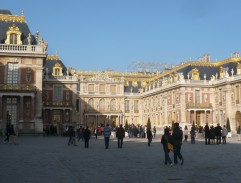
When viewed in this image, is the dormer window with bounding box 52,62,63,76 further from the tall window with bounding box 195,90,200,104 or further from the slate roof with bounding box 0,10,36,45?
the tall window with bounding box 195,90,200,104

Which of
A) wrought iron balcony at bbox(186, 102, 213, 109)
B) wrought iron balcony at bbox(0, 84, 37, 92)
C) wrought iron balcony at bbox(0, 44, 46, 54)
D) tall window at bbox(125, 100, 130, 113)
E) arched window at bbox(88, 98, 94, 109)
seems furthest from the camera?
tall window at bbox(125, 100, 130, 113)

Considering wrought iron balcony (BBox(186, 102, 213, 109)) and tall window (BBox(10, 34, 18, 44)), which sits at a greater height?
tall window (BBox(10, 34, 18, 44))

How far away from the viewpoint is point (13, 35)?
38.6 meters

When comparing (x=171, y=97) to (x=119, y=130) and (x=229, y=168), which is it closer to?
(x=119, y=130)

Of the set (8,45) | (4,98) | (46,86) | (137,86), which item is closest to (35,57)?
(8,45)

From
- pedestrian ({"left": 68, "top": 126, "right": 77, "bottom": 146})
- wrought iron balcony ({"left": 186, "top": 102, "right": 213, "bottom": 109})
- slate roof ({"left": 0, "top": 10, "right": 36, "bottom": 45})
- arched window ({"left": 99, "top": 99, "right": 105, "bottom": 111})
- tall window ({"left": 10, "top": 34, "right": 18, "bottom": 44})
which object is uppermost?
slate roof ({"left": 0, "top": 10, "right": 36, "bottom": 45})

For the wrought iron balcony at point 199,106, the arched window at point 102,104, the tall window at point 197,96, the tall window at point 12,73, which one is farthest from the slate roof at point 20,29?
the arched window at point 102,104

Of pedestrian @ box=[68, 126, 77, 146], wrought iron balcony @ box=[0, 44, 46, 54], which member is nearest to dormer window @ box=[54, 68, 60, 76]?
wrought iron balcony @ box=[0, 44, 46, 54]

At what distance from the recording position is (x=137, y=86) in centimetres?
7456

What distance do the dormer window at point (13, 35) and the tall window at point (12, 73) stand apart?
2.50 metres

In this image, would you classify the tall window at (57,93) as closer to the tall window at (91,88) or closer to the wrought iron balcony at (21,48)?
the tall window at (91,88)

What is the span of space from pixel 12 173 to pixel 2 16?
111ft

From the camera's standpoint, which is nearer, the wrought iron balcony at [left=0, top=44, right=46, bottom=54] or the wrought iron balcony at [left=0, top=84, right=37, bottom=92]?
the wrought iron balcony at [left=0, top=84, right=37, bottom=92]

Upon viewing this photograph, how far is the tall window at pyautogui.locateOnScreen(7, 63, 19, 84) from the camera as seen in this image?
123 feet
